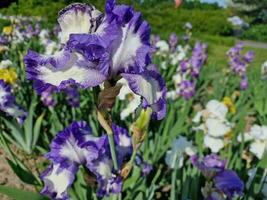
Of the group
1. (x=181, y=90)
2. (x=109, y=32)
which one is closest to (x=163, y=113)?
(x=109, y=32)

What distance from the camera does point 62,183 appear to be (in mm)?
1271

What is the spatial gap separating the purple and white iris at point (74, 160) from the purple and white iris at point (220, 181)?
310mm

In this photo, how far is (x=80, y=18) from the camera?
2.82 feet

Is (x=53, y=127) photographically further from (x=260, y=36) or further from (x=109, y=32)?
(x=260, y=36)

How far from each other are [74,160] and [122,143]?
0.23m

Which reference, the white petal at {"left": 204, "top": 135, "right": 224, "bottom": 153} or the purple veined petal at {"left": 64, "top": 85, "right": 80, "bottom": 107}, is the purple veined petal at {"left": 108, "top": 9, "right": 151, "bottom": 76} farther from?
the purple veined petal at {"left": 64, "top": 85, "right": 80, "bottom": 107}

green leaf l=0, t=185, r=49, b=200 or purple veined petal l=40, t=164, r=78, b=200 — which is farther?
purple veined petal l=40, t=164, r=78, b=200

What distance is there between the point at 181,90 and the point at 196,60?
79cm

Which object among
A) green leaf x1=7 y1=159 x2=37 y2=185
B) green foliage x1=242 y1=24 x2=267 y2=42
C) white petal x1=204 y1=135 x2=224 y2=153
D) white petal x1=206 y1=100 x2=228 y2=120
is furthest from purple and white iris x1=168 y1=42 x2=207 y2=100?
green foliage x1=242 y1=24 x2=267 y2=42

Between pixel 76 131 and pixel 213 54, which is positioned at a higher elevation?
pixel 76 131

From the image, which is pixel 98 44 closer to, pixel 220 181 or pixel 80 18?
pixel 80 18

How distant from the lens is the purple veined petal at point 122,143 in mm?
1451

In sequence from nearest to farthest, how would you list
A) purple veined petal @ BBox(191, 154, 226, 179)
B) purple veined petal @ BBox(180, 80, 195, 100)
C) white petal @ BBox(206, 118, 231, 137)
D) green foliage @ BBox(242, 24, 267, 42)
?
purple veined petal @ BBox(191, 154, 226, 179) < white petal @ BBox(206, 118, 231, 137) < purple veined petal @ BBox(180, 80, 195, 100) < green foliage @ BBox(242, 24, 267, 42)

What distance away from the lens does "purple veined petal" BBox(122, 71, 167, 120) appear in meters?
0.81
